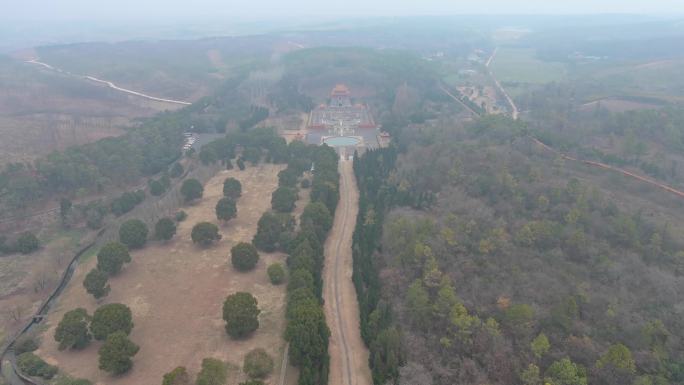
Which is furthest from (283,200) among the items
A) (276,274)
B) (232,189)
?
(276,274)

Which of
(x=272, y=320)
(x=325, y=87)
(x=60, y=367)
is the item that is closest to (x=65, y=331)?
(x=60, y=367)

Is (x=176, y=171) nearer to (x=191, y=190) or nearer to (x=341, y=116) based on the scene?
(x=191, y=190)

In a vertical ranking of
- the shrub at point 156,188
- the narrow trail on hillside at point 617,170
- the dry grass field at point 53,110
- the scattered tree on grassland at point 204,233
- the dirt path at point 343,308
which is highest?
the dry grass field at point 53,110

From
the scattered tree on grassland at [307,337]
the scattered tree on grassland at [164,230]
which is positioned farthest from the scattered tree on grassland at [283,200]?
the scattered tree on grassland at [307,337]

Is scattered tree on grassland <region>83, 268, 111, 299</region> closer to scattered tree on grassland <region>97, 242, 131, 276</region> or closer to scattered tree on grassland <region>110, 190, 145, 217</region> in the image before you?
scattered tree on grassland <region>97, 242, 131, 276</region>

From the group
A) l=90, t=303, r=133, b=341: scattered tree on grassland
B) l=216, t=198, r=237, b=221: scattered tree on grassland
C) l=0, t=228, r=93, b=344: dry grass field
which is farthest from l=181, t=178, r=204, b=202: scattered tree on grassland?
l=90, t=303, r=133, b=341: scattered tree on grassland

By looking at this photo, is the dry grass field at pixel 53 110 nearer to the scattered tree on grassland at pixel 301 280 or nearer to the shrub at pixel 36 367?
the shrub at pixel 36 367
